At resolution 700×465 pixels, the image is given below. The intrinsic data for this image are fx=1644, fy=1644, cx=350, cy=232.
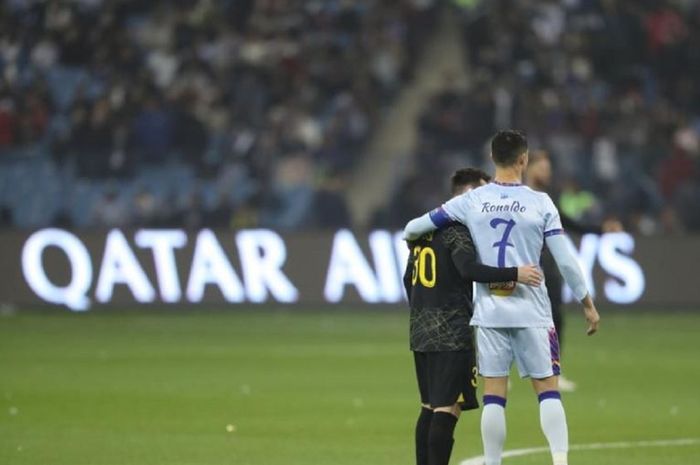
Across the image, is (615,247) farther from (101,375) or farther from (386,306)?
(101,375)

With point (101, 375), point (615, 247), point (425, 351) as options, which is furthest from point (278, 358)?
point (425, 351)

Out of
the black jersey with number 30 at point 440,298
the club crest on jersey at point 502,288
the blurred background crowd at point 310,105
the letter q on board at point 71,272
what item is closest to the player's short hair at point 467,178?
the black jersey with number 30 at point 440,298

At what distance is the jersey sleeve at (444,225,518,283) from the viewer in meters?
8.65

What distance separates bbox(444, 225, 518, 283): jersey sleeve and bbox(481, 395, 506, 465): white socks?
0.68 m

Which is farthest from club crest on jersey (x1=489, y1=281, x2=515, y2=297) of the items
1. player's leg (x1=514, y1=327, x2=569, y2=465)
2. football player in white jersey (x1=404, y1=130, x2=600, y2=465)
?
player's leg (x1=514, y1=327, x2=569, y2=465)

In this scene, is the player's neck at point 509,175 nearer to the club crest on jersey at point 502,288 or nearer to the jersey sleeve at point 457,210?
the jersey sleeve at point 457,210

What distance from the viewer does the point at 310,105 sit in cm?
2936

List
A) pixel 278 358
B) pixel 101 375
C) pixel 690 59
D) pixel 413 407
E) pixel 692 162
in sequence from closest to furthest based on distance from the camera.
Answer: pixel 413 407 < pixel 101 375 < pixel 278 358 < pixel 692 162 < pixel 690 59

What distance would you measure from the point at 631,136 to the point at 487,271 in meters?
20.4

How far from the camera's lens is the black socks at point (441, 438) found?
29.4 feet

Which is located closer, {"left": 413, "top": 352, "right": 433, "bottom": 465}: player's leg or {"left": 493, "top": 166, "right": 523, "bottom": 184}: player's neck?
{"left": 493, "top": 166, "right": 523, "bottom": 184}: player's neck

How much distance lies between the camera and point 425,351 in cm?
909

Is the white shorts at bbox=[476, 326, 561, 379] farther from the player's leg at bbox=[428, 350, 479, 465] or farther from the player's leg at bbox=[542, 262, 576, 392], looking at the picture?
the player's leg at bbox=[542, 262, 576, 392]

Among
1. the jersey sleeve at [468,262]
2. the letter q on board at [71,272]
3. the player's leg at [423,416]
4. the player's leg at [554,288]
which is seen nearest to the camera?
the jersey sleeve at [468,262]
